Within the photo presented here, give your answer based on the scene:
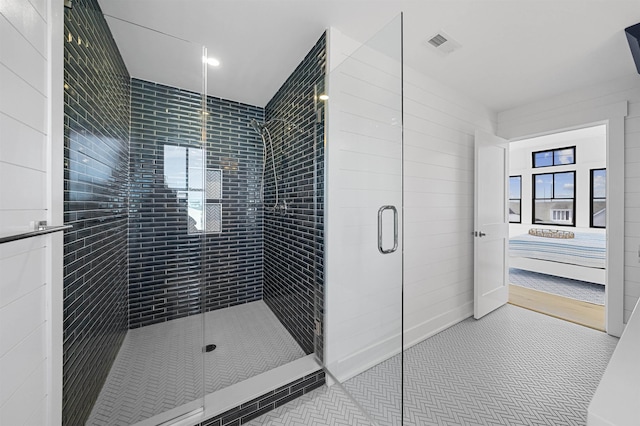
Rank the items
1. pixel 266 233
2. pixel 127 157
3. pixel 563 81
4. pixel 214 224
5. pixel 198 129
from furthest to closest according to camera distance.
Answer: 1. pixel 266 233
2. pixel 214 224
3. pixel 563 81
4. pixel 198 129
5. pixel 127 157

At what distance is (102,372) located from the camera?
1.47m

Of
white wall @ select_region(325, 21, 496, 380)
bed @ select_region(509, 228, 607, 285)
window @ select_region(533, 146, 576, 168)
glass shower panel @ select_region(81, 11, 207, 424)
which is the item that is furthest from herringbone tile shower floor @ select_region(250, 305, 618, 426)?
window @ select_region(533, 146, 576, 168)

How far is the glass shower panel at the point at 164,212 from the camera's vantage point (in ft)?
5.44

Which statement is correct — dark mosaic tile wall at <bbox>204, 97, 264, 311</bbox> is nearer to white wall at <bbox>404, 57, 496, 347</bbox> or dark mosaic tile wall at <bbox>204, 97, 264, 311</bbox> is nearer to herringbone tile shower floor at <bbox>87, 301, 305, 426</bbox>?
herringbone tile shower floor at <bbox>87, 301, 305, 426</bbox>

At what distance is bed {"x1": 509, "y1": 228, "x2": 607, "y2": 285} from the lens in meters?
3.77

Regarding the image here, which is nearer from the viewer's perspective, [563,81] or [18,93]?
[18,93]

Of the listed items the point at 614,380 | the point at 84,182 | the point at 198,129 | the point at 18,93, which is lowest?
the point at 614,380

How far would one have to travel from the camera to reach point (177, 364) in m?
1.64

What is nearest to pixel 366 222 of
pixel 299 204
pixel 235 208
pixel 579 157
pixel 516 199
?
pixel 299 204

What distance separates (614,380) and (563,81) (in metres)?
3.20

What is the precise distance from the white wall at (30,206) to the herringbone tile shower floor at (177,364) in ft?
1.53

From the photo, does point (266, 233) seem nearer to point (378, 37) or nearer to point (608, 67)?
point (378, 37)

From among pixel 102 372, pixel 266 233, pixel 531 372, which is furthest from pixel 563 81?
pixel 102 372

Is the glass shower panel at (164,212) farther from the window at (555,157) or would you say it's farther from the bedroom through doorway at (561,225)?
the window at (555,157)
